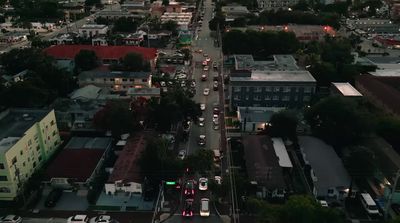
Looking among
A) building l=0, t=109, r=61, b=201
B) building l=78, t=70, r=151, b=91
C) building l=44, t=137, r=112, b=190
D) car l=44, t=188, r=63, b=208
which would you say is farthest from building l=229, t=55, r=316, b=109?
car l=44, t=188, r=63, b=208

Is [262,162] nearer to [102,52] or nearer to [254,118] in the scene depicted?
[254,118]

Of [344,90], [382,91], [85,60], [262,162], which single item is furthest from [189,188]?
[85,60]

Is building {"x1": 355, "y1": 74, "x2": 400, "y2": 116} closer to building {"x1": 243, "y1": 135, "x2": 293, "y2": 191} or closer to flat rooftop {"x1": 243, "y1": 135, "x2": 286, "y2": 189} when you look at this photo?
building {"x1": 243, "y1": 135, "x2": 293, "y2": 191}

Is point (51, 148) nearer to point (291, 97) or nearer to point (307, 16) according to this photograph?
point (291, 97)

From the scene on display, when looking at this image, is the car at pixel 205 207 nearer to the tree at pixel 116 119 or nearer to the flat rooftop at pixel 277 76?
the tree at pixel 116 119

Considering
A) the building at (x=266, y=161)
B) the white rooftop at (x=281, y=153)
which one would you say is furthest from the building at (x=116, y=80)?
the white rooftop at (x=281, y=153)

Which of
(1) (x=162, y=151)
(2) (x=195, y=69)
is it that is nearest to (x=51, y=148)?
(1) (x=162, y=151)
